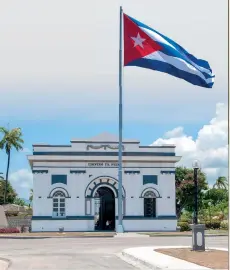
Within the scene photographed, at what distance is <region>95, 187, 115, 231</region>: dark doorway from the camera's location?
51.6 meters

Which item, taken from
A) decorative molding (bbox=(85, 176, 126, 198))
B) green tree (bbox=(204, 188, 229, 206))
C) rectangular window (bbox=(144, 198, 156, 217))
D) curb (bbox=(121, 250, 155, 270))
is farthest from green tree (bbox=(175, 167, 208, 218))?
curb (bbox=(121, 250, 155, 270))

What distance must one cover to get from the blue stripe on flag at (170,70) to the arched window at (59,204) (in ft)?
73.2

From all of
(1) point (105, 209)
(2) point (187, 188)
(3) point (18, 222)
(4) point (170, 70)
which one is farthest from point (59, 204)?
(2) point (187, 188)

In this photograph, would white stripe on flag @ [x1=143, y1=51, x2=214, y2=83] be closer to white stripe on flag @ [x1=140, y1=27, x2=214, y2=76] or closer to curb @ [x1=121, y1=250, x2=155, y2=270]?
white stripe on flag @ [x1=140, y1=27, x2=214, y2=76]

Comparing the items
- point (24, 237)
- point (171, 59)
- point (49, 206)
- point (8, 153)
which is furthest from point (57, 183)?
point (8, 153)

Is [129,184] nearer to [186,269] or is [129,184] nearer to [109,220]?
[109,220]

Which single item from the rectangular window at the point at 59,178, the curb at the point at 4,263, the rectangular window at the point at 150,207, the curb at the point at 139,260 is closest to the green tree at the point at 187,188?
the rectangular window at the point at 150,207

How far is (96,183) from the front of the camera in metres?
49.2

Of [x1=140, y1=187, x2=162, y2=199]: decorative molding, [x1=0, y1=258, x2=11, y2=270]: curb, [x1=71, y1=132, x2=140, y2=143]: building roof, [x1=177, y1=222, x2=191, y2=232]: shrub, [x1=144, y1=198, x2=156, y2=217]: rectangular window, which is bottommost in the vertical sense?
[x1=177, y1=222, x2=191, y2=232]: shrub

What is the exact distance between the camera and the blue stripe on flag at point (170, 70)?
25.5m

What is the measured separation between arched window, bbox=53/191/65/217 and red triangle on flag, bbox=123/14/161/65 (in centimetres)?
2126

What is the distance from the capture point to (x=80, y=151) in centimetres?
4950

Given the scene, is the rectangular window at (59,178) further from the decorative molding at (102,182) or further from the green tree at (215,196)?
the green tree at (215,196)

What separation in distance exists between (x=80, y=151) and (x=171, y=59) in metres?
24.0
